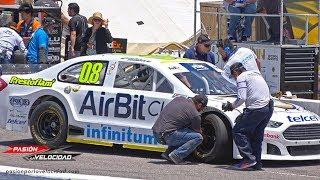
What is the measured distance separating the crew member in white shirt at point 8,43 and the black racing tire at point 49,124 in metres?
4.48

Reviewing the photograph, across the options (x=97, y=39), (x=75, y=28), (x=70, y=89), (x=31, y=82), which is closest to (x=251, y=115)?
(x=70, y=89)

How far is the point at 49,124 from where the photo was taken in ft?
47.5

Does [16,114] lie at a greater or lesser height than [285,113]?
lesser

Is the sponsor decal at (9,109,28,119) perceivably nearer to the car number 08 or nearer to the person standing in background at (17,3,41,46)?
the car number 08

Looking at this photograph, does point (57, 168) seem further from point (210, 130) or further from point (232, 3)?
point (232, 3)

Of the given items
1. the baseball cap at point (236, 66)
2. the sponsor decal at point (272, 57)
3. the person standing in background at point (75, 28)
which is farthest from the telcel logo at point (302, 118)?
the person standing in background at point (75, 28)

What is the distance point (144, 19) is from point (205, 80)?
51.3ft

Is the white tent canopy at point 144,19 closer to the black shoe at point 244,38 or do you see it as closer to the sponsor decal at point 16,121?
the black shoe at point 244,38

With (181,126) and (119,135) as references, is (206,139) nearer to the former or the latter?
(181,126)

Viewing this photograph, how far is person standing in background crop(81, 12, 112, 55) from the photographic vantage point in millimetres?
18812

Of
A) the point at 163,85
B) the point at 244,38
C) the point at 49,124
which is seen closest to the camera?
the point at 163,85

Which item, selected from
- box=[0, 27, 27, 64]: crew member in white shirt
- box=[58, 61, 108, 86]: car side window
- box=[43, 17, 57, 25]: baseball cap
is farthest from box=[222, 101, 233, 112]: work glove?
box=[43, 17, 57, 25]: baseball cap

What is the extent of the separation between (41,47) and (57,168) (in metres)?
6.23

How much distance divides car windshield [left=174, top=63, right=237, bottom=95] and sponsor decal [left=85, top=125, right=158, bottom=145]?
36.6 inches
